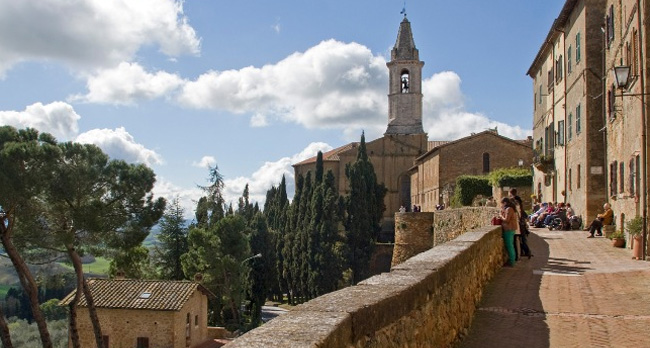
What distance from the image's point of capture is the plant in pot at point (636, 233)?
15086 mm

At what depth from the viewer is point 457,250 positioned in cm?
780

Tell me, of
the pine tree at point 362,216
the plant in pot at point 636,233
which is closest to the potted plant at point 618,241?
the plant in pot at point 636,233

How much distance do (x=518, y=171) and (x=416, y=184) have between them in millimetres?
24446

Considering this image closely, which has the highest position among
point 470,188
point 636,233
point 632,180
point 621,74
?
point 621,74

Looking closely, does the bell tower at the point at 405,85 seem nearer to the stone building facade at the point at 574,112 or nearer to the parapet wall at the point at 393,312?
the stone building facade at the point at 574,112

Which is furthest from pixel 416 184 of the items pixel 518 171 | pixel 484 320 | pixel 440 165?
pixel 484 320

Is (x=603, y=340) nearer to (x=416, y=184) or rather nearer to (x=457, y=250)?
(x=457, y=250)

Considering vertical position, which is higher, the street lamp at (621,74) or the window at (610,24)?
the window at (610,24)

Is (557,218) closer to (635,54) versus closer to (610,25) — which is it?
(610,25)

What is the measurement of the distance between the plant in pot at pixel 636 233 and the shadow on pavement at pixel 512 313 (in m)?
2.42

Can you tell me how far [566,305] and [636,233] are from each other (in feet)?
25.6

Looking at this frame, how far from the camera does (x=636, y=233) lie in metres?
15.9

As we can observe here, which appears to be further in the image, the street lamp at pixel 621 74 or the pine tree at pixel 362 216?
the pine tree at pixel 362 216

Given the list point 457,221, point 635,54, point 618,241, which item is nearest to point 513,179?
point 457,221
